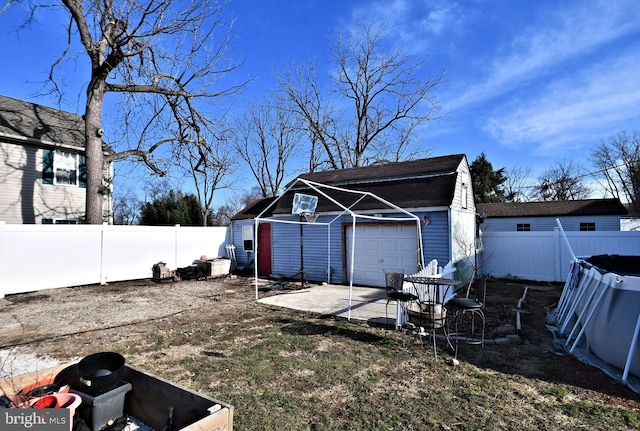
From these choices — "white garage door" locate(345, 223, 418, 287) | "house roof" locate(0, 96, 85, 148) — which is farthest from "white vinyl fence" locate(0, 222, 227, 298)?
"white garage door" locate(345, 223, 418, 287)

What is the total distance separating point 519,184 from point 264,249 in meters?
37.2

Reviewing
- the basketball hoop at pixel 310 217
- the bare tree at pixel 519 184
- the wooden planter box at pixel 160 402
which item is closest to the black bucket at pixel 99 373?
the wooden planter box at pixel 160 402

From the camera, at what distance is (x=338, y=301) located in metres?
8.49

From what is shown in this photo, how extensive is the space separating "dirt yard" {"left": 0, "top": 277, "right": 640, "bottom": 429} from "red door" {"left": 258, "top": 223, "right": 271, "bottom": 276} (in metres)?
4.58

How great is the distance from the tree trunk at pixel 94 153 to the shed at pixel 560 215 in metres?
21.4

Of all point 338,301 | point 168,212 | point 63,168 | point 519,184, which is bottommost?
point 338,301

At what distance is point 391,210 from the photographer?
10.2m

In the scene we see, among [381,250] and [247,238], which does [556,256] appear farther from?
[247,238]

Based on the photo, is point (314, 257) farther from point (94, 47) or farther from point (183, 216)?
point (183, 216)

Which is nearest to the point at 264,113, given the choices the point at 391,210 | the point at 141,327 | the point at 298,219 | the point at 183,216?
the point at 183,216

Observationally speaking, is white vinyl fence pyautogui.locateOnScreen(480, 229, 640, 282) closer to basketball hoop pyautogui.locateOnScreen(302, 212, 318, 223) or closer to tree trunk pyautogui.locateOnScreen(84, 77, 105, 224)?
basketball hoop pyautogui.locateOnScreen(302, 212, 318, 223)

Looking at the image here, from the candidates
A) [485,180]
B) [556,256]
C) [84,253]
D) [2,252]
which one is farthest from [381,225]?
[485,180]

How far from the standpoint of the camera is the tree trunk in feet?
41.0

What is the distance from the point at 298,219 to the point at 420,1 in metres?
8.53
